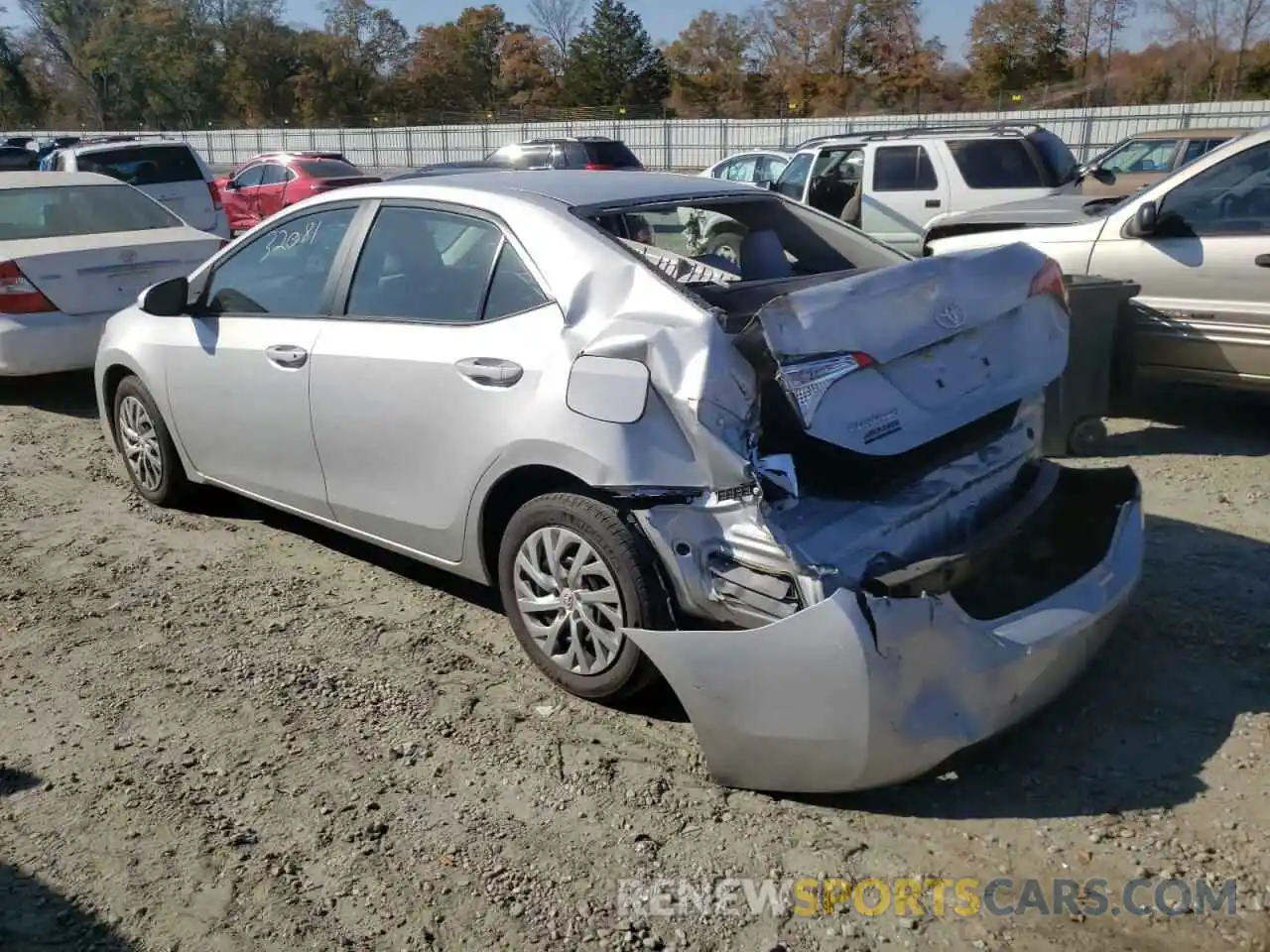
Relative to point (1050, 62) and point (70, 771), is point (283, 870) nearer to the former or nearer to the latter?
point (70, 771)

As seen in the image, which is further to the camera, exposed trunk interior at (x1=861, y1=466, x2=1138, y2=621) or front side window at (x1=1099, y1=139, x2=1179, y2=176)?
front side window at (x1=1099, y1=139, x2=1179, y2=176)

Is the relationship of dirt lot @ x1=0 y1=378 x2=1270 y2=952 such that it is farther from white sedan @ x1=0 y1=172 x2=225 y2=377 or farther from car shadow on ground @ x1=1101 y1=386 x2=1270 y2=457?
white sedan @ x1=0 y1=172 x2=225 y2=377

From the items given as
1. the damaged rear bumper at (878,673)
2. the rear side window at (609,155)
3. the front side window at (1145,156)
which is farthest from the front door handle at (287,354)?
the rear side window at (609,155)

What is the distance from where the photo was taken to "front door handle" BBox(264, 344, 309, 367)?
14.6ft

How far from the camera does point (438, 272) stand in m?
4.17

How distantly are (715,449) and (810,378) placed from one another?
1.09 ft

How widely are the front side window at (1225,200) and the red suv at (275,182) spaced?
49.6 ft

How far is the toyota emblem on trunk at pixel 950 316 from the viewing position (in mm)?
3541

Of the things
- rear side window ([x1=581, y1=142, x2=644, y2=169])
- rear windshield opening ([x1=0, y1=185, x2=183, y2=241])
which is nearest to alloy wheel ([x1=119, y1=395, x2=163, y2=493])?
rear windshield opening ([x1=0, y1=185, x2=183, y2=241])

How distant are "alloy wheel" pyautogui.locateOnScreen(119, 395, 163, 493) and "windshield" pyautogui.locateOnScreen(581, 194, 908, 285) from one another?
9.34 feet

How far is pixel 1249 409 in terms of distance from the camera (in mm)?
7094

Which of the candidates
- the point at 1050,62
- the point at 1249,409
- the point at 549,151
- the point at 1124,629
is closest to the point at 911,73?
the point at 1050,62

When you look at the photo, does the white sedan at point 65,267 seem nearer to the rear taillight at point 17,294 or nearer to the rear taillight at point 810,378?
the rear taillight at point 17,294

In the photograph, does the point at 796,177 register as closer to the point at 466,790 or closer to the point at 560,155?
the point at 560,155
